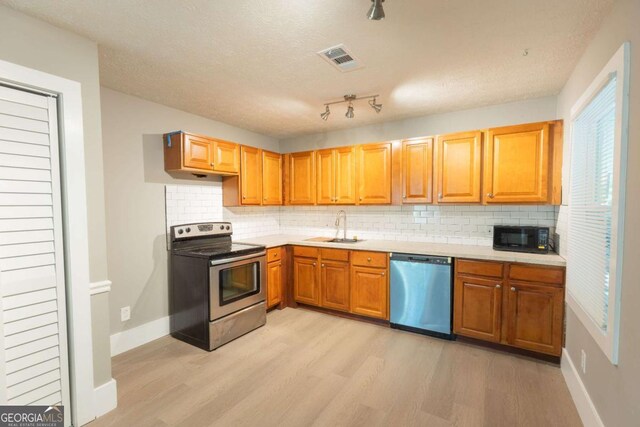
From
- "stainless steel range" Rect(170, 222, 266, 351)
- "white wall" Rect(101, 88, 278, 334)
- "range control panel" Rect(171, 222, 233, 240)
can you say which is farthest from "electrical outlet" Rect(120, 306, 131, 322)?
"range control panel" Rect(171, 222, 233, 240)

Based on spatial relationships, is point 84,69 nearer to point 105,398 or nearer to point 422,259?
point 105,398

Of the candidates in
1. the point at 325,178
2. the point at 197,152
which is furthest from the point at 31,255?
the point at 325,178

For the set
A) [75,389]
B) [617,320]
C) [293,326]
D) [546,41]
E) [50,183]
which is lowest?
[293,326]

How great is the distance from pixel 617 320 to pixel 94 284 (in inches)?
118

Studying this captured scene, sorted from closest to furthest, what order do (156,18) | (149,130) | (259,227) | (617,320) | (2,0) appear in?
(617,320) → (2,0) → (156,18) → (149,130) → (259,227)

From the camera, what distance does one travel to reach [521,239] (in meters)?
2.88

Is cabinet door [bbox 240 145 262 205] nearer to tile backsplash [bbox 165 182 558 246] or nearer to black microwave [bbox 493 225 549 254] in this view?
tile backsplash [bbox 165 182 558 246]

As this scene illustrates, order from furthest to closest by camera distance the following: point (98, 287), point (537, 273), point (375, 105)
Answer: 1. point (375, 105)
2. point (537, 273)
3. point (98, 287)

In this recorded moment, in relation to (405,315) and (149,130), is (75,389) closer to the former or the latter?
→ (149,130)

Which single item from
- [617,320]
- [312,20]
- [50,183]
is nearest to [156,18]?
[312,20]

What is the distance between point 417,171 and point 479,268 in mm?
1241

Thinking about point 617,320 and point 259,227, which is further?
point 259,227

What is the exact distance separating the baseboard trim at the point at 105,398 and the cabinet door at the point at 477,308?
9.75 ft

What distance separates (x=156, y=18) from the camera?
1.72m
